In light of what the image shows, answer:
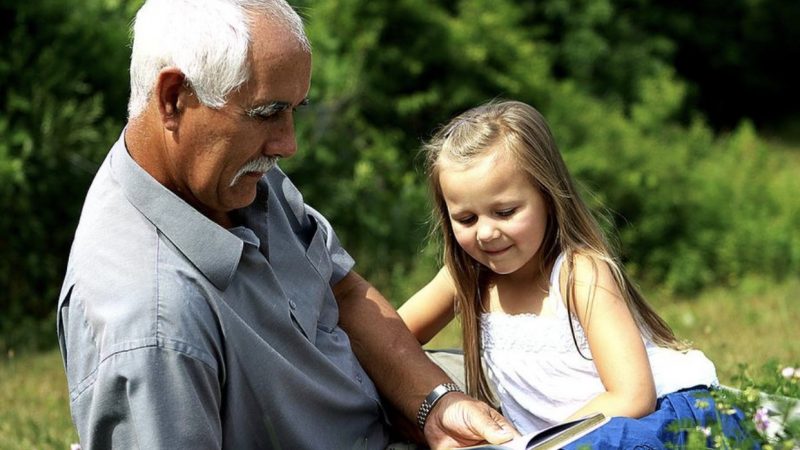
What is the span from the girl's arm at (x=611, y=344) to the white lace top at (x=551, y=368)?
0.31 feet

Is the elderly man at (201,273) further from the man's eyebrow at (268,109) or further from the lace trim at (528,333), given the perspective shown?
the lace trim at (528,333)

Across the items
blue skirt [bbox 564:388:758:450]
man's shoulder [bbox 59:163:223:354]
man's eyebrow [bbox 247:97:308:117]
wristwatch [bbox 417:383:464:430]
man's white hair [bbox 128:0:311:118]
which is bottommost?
wristwatch [bbox 417:383:464:430]

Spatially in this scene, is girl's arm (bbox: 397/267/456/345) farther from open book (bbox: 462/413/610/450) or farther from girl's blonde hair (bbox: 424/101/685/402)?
open book (bbox: 462/413/610/450)

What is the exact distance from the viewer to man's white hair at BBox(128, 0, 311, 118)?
271 centimetres

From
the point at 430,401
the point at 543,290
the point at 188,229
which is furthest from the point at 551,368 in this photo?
the point at 188,229

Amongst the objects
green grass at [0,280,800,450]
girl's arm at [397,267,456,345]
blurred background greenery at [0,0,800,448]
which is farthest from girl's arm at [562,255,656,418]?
blurred background greenery at [0,0,800,448]

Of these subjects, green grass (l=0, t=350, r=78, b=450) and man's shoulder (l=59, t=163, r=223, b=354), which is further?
green grass (l=0, t=350, r=78, b=450)

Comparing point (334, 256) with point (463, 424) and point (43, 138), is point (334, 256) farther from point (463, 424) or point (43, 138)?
point (43, 138)

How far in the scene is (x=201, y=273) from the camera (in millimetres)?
2680

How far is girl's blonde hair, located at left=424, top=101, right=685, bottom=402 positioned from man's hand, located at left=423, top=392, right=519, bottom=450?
0.27m

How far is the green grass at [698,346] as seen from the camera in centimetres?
455

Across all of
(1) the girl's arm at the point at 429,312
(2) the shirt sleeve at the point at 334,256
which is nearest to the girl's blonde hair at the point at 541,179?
(1) the girl's arm at the point at 429,312

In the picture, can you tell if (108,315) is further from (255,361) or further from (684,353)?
(684,353)

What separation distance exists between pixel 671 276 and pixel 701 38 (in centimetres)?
638
